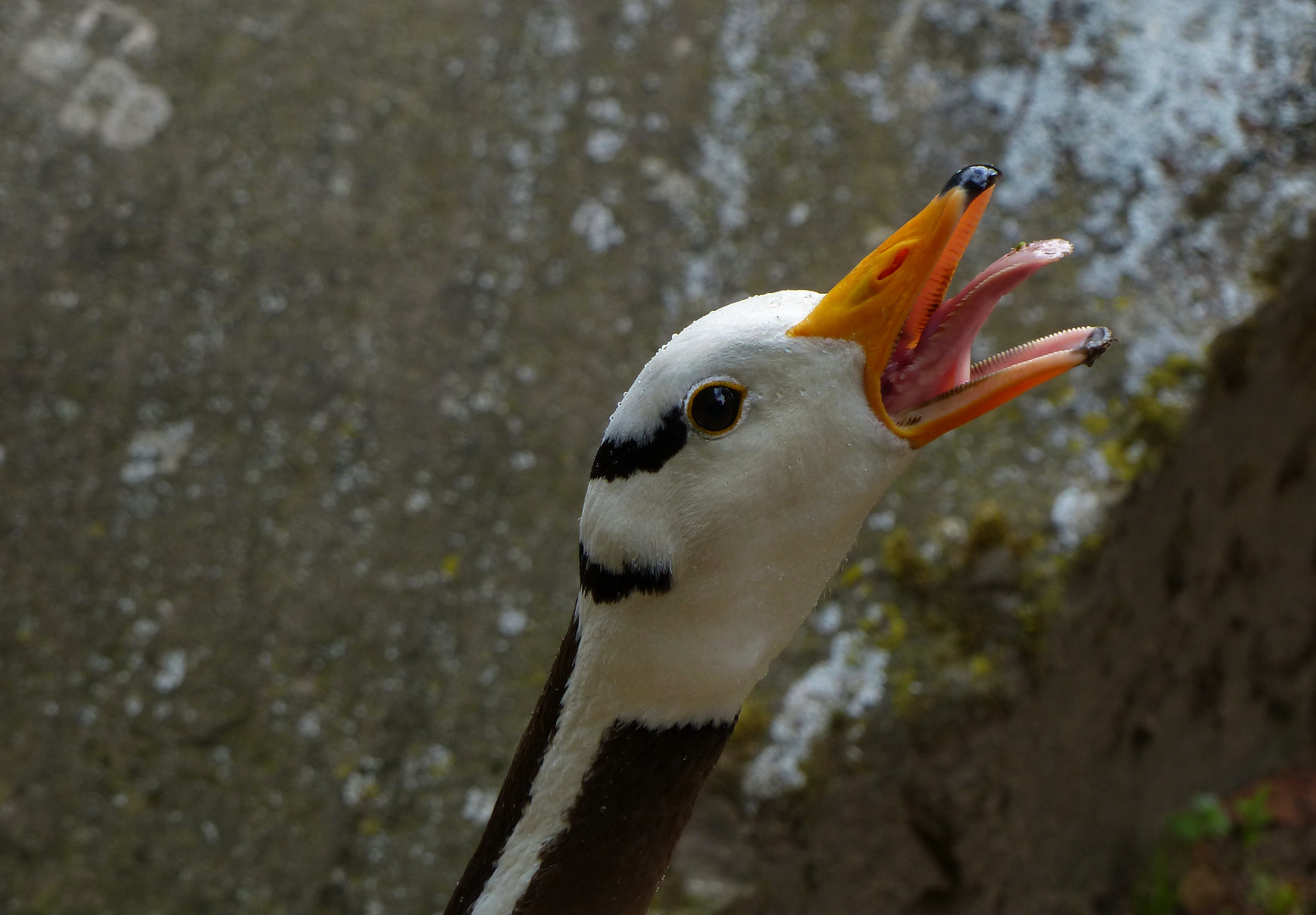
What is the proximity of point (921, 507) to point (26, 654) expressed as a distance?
1.84 metres

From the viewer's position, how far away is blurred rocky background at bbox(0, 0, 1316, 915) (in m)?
2.01

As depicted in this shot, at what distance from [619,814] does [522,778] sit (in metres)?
0.14

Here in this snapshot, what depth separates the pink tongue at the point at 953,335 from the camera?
108cm

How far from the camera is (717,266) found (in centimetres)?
239

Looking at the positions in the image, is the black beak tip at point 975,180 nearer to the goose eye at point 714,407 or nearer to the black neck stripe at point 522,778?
the goose eye at point 714,407

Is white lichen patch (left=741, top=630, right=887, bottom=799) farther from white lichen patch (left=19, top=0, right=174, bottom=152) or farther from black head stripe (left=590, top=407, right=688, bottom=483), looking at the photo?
white lichen patch (left=19, top=0, right=174, bottom=152)

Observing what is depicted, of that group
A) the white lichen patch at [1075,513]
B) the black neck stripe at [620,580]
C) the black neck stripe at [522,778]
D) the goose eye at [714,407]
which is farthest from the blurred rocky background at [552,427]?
the goose eye at [714,407]

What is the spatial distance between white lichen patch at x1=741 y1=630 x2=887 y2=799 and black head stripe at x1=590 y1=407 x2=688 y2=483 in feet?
3.12

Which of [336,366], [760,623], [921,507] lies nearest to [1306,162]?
[921,507]

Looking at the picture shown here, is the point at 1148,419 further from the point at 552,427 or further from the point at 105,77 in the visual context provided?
the point at 105,77

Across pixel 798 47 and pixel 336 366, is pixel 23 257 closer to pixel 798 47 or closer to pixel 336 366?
pixel 336 366

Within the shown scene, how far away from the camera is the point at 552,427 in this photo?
2.30 meters

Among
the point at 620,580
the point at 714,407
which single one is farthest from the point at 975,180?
the point at 620,580

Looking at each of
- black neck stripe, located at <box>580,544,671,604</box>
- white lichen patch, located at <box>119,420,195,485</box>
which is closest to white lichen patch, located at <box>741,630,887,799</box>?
black neck stripe, located at <box>580,544,671,604</box>
